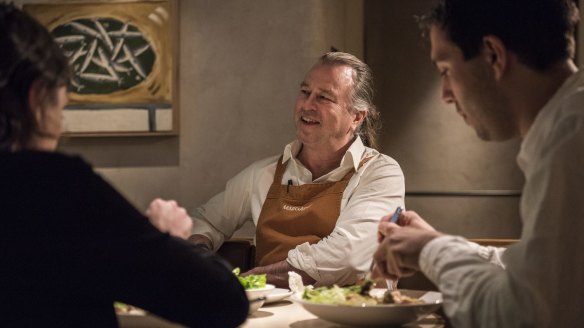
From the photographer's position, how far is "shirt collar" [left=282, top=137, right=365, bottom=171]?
313cm

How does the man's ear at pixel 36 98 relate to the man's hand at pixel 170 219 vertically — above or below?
above

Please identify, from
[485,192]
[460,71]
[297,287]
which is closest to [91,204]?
[460,71]

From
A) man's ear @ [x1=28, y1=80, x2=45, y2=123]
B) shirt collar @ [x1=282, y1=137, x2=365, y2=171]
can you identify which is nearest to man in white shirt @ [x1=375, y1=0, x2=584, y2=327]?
man's ear @ [x1=28, y1=80, x2=45, y2=123]

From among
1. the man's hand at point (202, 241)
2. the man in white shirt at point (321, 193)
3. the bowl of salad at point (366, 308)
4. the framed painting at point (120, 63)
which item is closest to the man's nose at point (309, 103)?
the man in white shirt at point (321, 193)

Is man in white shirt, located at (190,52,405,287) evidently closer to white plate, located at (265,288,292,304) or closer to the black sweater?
white plate, located at (265,288,292,304)

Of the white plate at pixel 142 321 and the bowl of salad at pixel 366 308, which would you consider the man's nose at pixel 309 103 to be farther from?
the white plate at pixel 142 321

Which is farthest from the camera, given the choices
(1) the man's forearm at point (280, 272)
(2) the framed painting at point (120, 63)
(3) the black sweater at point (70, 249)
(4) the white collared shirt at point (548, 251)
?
(2) the framed painting at point (120, 63)

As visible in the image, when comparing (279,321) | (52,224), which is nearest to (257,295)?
(279,321)

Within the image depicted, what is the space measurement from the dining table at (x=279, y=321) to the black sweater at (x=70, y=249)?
0.57 meters

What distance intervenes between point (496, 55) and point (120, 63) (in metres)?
2.79

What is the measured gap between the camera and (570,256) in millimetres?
1271

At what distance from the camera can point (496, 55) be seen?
4.73 ft

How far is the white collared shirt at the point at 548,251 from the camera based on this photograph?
126 centimetres

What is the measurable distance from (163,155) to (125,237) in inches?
112
